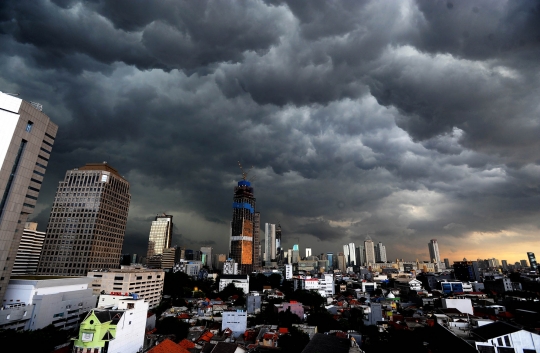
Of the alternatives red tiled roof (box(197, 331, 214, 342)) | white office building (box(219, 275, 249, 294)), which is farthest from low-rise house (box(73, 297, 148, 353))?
white office building (box(219, 275, 249, 294))

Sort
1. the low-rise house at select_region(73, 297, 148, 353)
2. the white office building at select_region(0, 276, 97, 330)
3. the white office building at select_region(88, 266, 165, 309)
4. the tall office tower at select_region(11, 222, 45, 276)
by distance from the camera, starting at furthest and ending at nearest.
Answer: the tall office tower at select_region(11, 222, 45, 276) → the white office building at select_region(88, 266, 165, 309) → the white office building at select_region(0, 276, 97, 330) → the low-rise house at select_region(73, 297, 148, 353)

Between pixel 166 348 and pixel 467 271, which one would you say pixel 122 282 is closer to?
pixel 166 348

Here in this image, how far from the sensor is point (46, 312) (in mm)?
53969

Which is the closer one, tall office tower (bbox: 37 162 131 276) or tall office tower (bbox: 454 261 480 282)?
tall office tower (bbox: 37 162 131 276)

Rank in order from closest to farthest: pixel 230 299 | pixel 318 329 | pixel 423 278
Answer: pixel 318 329
pixel 230 299
pixel 423 278

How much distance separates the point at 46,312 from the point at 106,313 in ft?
68.4

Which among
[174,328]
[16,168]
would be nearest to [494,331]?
[174,328]

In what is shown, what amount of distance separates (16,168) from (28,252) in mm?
109419

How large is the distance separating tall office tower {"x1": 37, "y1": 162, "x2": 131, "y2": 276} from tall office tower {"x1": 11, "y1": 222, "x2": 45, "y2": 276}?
34.5 m

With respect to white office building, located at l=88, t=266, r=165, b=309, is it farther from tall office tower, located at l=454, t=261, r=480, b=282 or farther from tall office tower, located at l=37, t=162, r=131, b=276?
tall office tower, located at l=454, t=261, r=480, b=282

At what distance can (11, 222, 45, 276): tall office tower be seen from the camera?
12488 cm

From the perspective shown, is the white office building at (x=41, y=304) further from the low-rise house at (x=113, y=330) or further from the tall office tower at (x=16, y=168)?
the low-rise house at (x=113, y=330)

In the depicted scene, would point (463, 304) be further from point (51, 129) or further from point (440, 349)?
point (51, 129)

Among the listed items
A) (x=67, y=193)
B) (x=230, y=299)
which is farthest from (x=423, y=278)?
(x=67, y=193)
